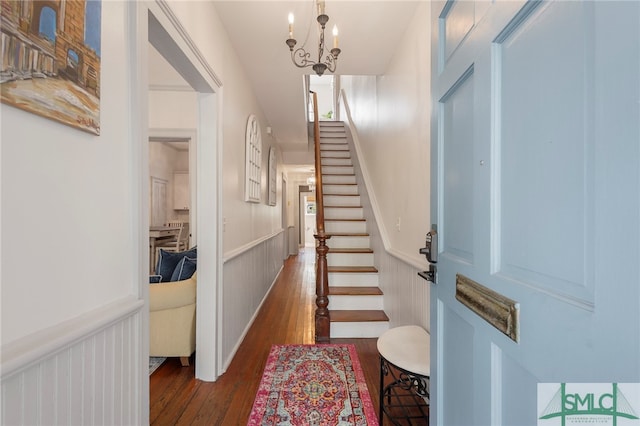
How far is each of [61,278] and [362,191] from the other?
11.6 feet

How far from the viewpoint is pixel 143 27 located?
1073 mm

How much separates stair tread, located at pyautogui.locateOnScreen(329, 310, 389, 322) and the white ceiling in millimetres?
2398

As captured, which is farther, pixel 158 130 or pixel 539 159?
pixel 158 130

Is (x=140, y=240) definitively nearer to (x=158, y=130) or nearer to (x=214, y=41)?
(x=214, y=41)

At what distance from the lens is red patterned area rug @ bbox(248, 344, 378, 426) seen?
161 centimetres

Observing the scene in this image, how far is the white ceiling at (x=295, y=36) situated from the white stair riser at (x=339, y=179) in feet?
4.96

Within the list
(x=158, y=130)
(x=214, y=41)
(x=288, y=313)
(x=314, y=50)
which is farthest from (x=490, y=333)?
(x=158, y=130)

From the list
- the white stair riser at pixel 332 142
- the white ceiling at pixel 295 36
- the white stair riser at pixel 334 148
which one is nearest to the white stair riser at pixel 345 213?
the white stair riser at pixel 334 148

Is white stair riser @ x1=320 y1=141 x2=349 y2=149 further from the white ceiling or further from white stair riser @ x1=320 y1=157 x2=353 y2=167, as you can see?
the white ceiling

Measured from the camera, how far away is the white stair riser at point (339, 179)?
4.56 meters

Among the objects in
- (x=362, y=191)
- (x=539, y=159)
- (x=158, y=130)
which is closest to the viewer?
(x=539, y=159)

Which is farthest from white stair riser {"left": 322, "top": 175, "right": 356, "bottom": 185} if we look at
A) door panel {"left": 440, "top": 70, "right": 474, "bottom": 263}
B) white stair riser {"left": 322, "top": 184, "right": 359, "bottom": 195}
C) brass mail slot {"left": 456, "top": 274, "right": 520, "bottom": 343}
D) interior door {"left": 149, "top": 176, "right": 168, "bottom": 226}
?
brass mail slot {"left": 456, "top": 274, "right": 520, "bottom": 343}

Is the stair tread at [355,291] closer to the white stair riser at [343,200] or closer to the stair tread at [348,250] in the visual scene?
the stair tread at [348,250]

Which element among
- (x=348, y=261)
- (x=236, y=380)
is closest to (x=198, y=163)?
(x=236, y=380)
